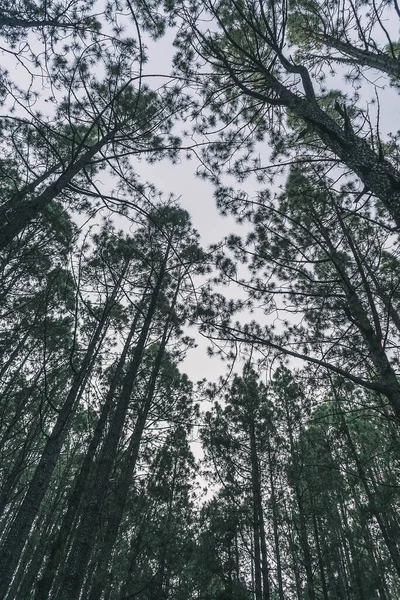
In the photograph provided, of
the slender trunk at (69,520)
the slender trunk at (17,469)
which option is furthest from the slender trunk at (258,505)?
the slender trunk at (17,469)

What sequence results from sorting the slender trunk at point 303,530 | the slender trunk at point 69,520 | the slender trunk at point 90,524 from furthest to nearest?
the slender trunk at point 303,530 < the slender trunk at point 69,520 < the slender trunk at point 90,524

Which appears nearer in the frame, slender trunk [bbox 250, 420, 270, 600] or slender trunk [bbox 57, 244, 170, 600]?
slender trunk [bbox 57, 244, 170, 600]

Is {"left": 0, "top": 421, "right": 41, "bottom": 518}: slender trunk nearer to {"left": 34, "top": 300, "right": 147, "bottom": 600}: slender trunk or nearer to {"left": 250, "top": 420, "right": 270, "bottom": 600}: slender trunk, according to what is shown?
{"left": 34, "top": 300, "right": 147, "bottom": 600}: slender trunk

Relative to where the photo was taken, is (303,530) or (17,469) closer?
(17,469)

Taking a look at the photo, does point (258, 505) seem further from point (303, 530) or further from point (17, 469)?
point (17, 469)

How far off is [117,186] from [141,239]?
3.80ft

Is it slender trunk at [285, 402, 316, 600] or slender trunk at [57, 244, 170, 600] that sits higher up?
slender trunk at [285, 402, 316, 600]

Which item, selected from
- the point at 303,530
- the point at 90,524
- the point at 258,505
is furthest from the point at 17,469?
the point at 303,530

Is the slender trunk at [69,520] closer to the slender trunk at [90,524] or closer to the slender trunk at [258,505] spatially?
the slender trunk at [90,524]

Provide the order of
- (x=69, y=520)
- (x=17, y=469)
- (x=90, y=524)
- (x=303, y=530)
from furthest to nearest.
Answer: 1. (x=303, y=530)
2. (x=69, y=520)
3. (x=90, y=524)
4. (x=17, y=469)

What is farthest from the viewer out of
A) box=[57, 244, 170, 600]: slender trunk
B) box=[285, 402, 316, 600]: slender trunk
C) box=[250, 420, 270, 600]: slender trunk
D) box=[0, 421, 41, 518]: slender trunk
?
box=[285, 402, 316, 600]: slender trunk

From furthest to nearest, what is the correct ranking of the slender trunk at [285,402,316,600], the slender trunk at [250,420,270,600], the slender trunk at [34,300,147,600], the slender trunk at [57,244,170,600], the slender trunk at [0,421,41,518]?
1. the slender trunk at [285,402,316,600]
2. the slender trunk at [250,420,270,600]
3. the slender trunk at [34,300,147,600]
4. the slender trunk at [57,244,170,600]
5. the slender trunk at [0,421,41,518]

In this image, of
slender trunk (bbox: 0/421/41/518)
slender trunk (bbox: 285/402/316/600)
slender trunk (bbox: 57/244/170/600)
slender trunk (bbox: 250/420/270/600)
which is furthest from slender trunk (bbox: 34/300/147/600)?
slender trunk (bbox: 285/402/316/600)

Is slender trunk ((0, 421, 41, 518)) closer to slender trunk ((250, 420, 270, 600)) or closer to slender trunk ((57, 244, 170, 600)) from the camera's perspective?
slender trunk ((57, 244, 170, 600))
